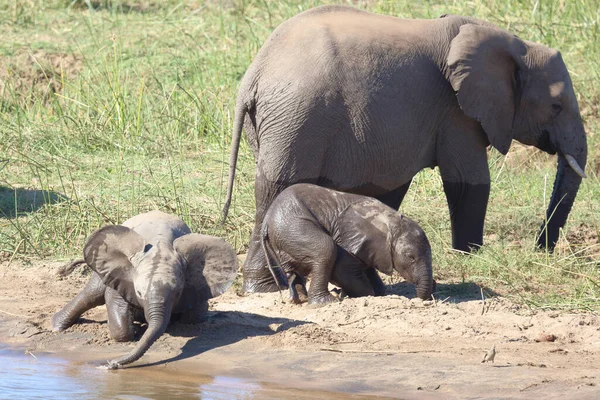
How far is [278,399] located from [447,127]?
294cm

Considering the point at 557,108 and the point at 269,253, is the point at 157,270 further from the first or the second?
the point at 557,108

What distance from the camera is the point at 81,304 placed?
6152 millimetres

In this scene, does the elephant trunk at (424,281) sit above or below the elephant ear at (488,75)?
below

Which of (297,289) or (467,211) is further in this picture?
(467,211)

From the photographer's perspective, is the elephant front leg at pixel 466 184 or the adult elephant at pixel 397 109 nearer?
the adult elephant at pixel 397 109

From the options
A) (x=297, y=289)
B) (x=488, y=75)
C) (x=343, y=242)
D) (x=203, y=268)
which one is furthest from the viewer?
(x=488, y=75)

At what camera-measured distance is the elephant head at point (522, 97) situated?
752 cm

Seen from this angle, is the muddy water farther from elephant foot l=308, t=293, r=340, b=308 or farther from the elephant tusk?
the elephant tusk

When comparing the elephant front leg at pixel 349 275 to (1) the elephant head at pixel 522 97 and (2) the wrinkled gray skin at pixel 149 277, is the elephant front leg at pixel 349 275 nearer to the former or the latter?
(2) the wrinkled gray skin at pixel 149 277

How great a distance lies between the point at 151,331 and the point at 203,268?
555 mm

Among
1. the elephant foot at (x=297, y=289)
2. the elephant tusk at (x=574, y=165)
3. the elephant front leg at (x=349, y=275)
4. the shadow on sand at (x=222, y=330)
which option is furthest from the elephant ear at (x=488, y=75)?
the shadow on sand at (x=222, y=330)

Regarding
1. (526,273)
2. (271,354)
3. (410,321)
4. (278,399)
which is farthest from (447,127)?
(278,399)

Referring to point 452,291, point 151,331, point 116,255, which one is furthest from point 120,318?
point 452,291

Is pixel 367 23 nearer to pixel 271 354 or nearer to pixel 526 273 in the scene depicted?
pixel 526 273
